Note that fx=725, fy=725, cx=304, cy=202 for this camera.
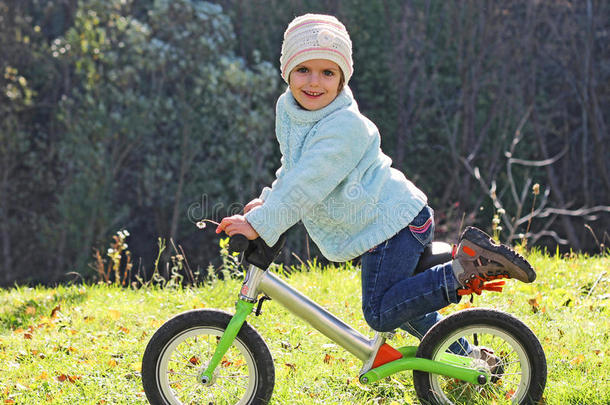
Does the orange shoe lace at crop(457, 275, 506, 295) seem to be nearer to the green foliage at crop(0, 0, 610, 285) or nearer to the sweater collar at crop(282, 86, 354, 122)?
the sweater collar at crop(282, 86, 354, 122)

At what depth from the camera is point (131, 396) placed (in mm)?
3076

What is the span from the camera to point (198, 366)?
270 cm

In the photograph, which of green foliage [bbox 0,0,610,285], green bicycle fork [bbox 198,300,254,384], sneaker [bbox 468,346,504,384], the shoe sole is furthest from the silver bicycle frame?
green foliage [bbox 0,0,610,285]

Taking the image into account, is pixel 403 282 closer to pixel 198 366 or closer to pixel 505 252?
pixel 505 252

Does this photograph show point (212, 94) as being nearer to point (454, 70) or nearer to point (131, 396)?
point (454, 70)

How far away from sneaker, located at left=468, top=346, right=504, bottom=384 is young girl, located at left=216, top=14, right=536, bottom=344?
284 millimetres

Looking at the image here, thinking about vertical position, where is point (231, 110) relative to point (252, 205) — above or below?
below

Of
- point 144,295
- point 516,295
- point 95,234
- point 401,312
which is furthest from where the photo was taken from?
point 95,234

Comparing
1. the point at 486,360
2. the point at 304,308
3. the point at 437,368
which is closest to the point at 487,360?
the point at 486,360

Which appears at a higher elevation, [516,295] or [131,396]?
[516,295]

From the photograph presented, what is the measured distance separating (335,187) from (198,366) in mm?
840

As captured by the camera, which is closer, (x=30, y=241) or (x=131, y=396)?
(x=131, y=396)

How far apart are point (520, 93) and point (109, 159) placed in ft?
21.6

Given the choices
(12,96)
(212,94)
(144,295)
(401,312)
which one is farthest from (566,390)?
(12,96)
